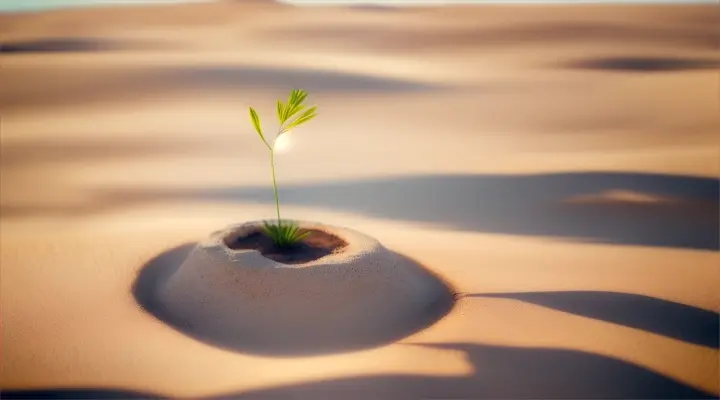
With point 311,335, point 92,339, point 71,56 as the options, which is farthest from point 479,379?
point 71,56

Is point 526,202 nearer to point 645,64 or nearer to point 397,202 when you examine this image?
point 397,202

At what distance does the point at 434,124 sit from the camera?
→ 9.81 m

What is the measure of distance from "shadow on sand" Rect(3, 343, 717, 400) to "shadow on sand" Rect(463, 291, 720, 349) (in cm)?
52

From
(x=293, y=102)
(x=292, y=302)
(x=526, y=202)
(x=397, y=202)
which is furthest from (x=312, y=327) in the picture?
(x=526, y=202)

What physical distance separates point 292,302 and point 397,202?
9.38 feet

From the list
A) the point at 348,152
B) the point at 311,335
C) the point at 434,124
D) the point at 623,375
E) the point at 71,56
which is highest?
the point at 71,56

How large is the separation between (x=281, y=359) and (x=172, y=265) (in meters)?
1.56

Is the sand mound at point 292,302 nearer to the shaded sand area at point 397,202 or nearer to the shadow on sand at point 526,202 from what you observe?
the shaded sand area at point 397,202

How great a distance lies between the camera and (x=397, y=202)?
6.11 m

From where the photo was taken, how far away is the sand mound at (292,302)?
3312 mm

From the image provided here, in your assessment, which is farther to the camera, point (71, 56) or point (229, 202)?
point (71, 56)

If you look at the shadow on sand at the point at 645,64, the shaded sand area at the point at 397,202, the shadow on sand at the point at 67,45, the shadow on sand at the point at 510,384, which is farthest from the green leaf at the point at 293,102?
the shadow on sand at the point at 67,45

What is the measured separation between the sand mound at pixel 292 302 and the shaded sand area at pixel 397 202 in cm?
12

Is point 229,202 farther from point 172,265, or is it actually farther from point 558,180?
point 558,180
